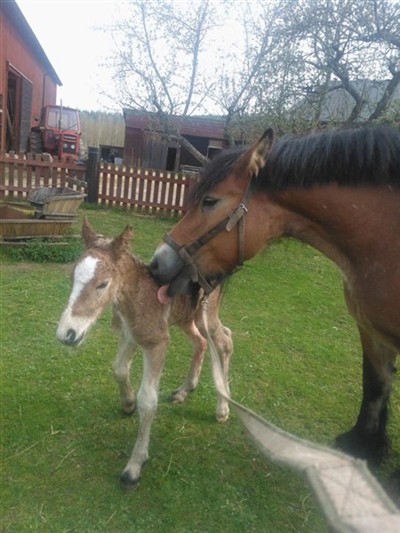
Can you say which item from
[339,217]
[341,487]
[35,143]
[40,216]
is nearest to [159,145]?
[35,143]

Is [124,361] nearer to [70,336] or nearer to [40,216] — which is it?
[70,336]

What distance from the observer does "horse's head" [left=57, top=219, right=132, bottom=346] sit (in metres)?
2.11

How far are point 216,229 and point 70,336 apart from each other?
999 millimetres

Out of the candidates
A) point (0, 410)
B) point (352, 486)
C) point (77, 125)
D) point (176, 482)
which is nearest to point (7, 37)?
point (77, 125)

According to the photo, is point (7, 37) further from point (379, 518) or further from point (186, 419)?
point (379, 518)

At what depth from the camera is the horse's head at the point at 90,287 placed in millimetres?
2113

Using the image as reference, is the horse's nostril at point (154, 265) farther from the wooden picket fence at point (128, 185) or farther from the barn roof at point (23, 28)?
the barn roof at point (23, 28)

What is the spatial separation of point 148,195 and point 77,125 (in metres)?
14.1

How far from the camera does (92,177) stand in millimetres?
11234

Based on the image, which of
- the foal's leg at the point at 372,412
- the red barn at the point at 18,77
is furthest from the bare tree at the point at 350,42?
the red barn at the point at 18,77

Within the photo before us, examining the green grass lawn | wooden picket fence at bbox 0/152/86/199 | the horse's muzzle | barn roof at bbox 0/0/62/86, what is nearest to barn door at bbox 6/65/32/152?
barn roof at bbox 0/0/62/86

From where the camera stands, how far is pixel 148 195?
37.3 feet

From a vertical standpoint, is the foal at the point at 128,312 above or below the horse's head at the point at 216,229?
below

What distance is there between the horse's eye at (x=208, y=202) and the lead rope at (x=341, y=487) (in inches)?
71.8
